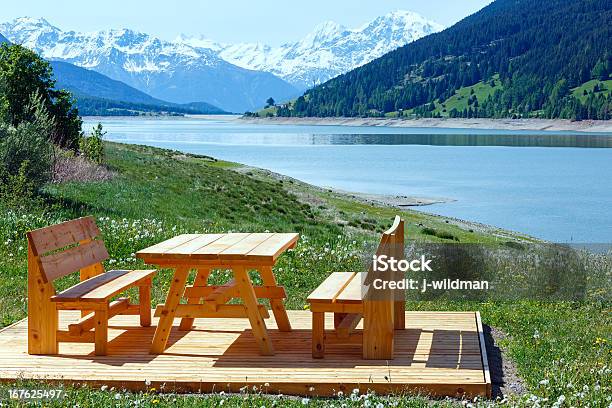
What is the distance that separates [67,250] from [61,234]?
0.22 m

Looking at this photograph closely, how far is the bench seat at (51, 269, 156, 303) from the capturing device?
764 centimetres

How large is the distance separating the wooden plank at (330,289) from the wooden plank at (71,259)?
2.43 metres

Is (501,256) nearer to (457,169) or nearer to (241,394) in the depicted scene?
(241,394)

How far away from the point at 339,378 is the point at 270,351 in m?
1.06

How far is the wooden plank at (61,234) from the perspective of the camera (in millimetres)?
7762

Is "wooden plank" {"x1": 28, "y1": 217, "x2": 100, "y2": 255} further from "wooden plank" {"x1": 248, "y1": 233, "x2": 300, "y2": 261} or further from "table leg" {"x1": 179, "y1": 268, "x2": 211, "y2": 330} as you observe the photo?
"wooden plank" {"x1": 248, "y1": 233, "x2": 300, "y2": 261}

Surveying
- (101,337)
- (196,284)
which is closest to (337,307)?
(196,284)

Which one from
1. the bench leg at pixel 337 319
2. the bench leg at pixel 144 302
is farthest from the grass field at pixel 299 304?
the bench leg at pixel 144 302

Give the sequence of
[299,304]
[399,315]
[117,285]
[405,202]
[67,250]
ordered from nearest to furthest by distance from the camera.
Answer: [117,285] → [67,250] → [399,315] → [299,304] → [405,202]

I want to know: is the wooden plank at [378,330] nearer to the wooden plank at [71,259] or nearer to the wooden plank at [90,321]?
the wooden plank at [90,321]

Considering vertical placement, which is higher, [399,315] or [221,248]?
[221,248]

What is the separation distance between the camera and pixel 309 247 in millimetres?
13852

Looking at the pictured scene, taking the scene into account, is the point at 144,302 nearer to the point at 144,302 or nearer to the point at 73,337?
the point at 144,302

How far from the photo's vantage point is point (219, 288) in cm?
853
